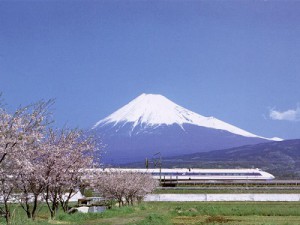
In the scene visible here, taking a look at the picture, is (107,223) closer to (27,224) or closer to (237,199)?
(27,224)

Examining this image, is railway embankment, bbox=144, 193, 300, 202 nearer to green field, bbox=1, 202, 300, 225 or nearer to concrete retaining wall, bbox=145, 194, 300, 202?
concrete retaining wall, bbox=145, 194, 300, 202

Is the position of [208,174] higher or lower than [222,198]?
higher

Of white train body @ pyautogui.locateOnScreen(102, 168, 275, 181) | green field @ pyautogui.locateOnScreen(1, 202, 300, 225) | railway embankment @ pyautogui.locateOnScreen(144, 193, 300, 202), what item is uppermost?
white train body @ pyautogui.locateOnScreen(102, 168, 275, 181)

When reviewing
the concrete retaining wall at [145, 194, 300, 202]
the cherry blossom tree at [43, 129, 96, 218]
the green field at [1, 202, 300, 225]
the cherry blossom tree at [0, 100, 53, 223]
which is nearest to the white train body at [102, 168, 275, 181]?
the concrete retaining wall at [145, 194, 300, 202]

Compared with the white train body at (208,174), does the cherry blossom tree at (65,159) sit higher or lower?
lower

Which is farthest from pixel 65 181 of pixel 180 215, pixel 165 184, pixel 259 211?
pixel 165 184

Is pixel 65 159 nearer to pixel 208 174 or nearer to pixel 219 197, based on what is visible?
pixel 219 197

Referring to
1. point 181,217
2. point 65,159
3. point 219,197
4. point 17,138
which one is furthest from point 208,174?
point 17,138

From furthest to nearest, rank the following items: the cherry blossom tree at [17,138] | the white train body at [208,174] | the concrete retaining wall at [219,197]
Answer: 1. the white train body at [208,174]
2. the concrete retaining wall at [219,197]
3. the cherry blossom tree at [17,138]

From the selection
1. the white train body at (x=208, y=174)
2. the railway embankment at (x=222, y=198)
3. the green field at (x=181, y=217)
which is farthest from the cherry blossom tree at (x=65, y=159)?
the white train body at (x=208, y=174)

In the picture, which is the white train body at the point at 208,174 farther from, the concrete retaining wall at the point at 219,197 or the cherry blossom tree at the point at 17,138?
the cherry blossom tree at the point at 17,138

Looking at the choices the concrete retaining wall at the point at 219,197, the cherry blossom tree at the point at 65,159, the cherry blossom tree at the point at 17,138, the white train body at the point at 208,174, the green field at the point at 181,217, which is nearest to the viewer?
the cherry blossom tree at the point at 17,138

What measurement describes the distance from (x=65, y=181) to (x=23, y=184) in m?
3.59

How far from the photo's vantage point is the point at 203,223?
35656mm
